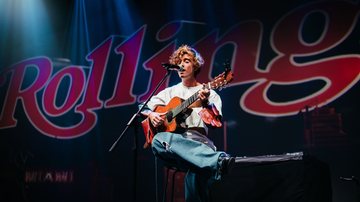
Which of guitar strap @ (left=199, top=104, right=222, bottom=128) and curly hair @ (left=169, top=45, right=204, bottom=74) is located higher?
curly hair @ (left=169, top=45, right=204, bottom=74)

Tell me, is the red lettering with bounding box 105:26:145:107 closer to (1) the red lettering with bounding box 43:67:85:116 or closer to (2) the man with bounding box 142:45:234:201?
(1) the red lettering with bounding box 43:67:85:116

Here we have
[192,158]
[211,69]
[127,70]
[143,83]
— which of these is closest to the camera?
[192,158]

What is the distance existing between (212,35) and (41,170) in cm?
318

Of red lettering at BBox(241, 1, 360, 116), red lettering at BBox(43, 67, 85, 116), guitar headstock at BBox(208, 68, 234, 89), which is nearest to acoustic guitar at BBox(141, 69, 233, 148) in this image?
guitar headstock at BBox(208, 68, 234, 89)

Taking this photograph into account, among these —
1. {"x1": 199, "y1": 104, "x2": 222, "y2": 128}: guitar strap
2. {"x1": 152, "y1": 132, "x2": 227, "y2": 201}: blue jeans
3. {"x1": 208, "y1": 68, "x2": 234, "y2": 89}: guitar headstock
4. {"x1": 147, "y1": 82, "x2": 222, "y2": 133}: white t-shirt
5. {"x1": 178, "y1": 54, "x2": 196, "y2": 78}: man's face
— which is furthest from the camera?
{"x1": 178, "y1": 54, "x2": 196, "y2": 78}: man's face

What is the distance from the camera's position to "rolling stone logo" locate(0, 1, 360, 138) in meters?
4.38

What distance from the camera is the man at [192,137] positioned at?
271 cm

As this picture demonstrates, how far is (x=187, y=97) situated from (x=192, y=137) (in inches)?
18.8

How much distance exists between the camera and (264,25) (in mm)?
4852

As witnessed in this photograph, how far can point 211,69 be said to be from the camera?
16.6 feet

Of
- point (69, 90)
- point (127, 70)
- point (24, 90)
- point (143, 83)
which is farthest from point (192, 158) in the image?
point (24, 90)

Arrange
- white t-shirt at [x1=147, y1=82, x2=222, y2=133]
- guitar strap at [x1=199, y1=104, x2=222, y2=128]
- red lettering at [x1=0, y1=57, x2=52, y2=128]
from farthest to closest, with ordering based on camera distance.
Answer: red lettering at [x1=0, y1=57, x2=52, y2=128]
white t-shirt at [x1=147, y1=82, x2=222, y2=133]
guitar strap at [x1=199, y1=104, x2=222, y2=128]

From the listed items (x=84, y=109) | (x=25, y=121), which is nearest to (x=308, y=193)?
(x=84, y=109)

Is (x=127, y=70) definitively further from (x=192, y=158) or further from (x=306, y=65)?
(x=192, y=158)
